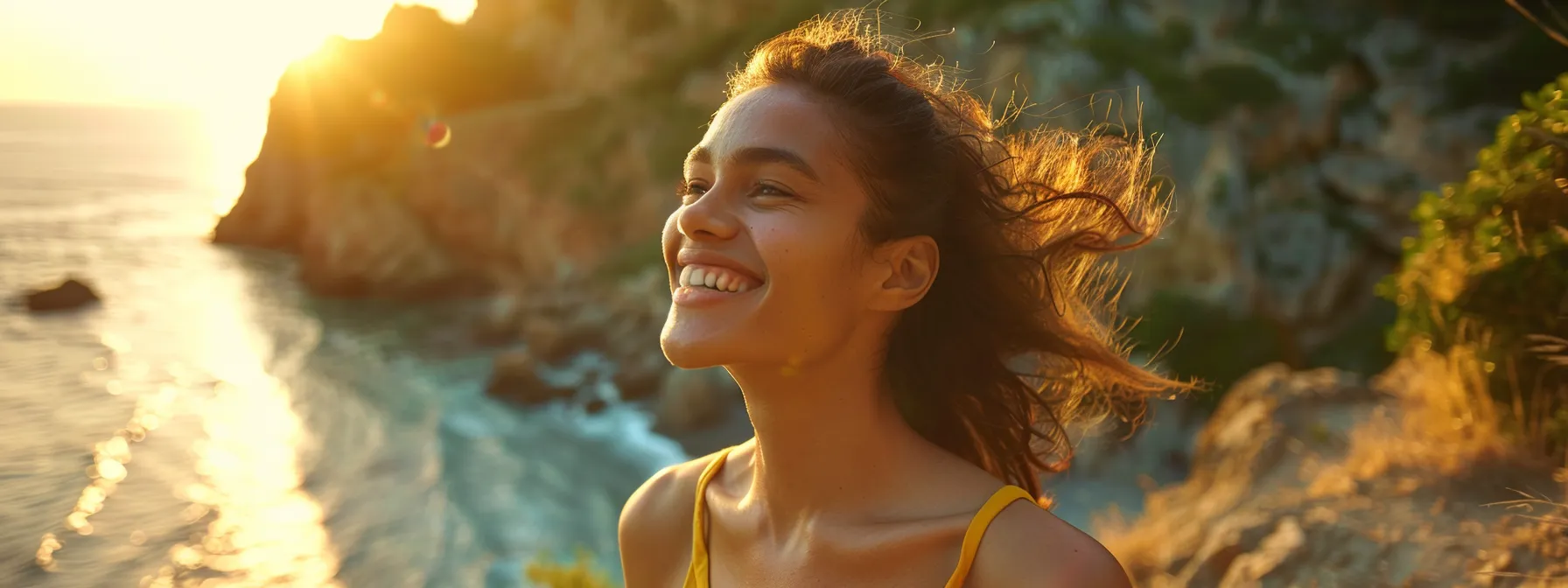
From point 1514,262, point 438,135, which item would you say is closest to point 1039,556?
point 1514,262

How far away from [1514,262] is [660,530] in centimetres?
360

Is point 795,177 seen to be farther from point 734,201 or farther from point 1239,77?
point 1239,77

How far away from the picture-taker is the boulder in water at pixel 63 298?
597cm

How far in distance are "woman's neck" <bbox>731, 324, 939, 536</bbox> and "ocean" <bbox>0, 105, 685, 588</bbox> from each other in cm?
376

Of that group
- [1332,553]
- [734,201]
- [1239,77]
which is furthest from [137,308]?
[1239,77]

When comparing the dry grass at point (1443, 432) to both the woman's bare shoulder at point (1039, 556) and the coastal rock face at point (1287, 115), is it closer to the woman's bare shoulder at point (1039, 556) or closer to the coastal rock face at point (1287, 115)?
the woman's bare shoulder at point (1039, 556)

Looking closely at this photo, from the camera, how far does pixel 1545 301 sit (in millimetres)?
4168

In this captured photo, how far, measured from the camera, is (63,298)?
633 centimetres

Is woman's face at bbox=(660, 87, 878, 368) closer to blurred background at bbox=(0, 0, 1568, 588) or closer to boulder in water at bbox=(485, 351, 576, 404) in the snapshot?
blurred background at bbox=(0, 0, 1568, 588)

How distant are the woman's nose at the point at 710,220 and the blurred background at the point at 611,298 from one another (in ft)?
2.67

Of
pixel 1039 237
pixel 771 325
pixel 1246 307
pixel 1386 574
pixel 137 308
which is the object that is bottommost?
pixel 1386 574

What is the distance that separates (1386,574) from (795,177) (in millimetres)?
2821

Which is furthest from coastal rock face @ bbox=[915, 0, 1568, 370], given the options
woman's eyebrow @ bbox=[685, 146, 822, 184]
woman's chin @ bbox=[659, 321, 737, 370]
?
woman's chin @ bbox=[659, 321, 737, 370]

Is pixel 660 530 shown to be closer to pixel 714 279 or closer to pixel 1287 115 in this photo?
pixel 714 279
